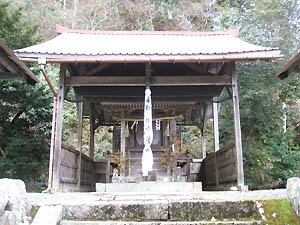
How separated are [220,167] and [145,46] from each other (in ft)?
13.3

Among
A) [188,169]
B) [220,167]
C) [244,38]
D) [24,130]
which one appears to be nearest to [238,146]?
[220,167]

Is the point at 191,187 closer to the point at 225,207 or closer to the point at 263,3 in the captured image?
the point at 225,207

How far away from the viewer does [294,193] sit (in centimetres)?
329

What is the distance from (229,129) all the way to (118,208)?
33.8 ft

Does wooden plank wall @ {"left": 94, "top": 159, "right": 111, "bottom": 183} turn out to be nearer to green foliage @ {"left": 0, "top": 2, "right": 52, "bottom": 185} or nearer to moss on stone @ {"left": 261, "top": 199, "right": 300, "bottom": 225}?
green foliage @ {"left": 0, "top": 2, "right": 52, "bottom": 185}

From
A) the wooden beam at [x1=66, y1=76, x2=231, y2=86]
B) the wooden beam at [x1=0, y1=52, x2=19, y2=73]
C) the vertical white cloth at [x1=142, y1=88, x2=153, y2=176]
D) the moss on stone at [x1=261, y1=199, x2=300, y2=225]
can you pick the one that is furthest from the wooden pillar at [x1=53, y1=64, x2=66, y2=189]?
the moss on stone at [x1=261, y1=199, x2=300, y2=225]

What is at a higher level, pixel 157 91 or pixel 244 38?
pixel 244 38

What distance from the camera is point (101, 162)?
11.3 m

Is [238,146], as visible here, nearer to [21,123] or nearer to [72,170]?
[72,170]

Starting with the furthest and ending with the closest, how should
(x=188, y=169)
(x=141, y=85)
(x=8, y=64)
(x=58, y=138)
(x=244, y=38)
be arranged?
(x=244, y=38)
(x=188, y=169)
(x=141, y=85)
(x=58, y=138)
(x=8, y=64)

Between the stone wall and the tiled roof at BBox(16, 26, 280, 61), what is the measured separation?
12.4 feet

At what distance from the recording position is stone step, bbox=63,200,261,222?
3.41m

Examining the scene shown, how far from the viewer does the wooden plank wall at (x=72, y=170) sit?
7.16m

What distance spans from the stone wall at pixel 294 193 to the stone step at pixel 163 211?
39 cm
